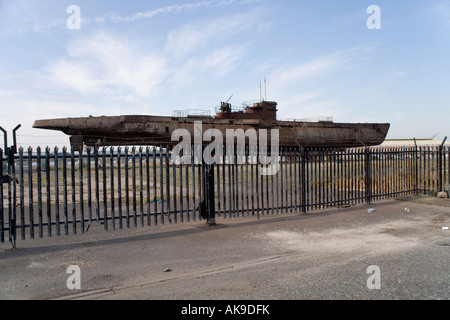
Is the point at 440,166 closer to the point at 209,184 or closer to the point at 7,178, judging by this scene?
the point at 209,184

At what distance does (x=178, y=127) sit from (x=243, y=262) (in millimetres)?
19963

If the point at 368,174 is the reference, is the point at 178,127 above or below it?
above

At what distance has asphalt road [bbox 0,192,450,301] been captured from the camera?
4066mm

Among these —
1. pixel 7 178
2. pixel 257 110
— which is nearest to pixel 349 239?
pixel 7 178

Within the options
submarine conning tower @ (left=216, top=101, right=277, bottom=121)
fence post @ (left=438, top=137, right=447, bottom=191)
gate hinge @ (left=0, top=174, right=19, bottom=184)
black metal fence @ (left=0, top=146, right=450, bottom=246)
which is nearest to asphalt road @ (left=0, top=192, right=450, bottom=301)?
black metal fence @ (left=0, top=146, right=450, bottom=246)

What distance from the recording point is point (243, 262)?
5270mm

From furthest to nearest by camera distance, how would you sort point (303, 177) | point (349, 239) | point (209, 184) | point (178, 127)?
point (178, 127)
point (303, 177)
point (209, 184)
point (349, 239)

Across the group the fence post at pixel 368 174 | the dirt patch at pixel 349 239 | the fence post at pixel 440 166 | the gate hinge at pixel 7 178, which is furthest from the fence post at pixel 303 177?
the gate hinge at pixel 7 178

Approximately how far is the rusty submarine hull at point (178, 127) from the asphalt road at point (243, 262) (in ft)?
35.2

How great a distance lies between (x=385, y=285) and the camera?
13.6 feet

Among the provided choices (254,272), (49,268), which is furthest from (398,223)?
(49,268)

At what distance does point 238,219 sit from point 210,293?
4.66 meters
